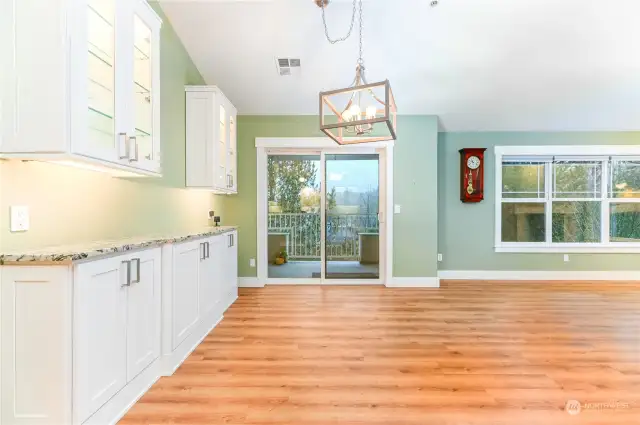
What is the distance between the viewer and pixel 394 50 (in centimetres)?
408

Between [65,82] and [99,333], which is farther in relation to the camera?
[99,333]

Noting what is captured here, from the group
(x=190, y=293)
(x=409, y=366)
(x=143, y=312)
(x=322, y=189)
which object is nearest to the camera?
(x=143, y=312)

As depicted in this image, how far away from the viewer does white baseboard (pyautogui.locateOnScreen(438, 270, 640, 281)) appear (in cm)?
575

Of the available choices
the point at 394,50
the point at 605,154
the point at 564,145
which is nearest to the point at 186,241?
the point at 394,50

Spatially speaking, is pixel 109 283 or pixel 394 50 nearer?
pixel 109 283

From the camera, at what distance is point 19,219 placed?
1.73 meters

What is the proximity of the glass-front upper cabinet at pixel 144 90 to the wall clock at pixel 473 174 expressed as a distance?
4.66 metres

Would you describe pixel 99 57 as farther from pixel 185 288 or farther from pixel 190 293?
pixel 190 293

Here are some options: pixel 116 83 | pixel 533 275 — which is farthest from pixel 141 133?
pixel 533 275

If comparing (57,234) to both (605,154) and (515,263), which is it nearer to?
(515,263)

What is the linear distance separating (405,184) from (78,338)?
14.8 ft

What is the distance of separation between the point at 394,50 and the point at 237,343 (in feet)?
11.6

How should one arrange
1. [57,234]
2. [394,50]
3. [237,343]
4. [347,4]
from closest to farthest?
[57,234] < [237,343] < [347,4] < [394,50]

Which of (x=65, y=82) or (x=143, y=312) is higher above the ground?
(x=65, y=82)
